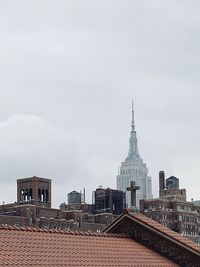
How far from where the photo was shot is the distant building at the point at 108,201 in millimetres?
166625

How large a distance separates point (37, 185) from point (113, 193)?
2677 cm

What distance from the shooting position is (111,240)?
28594mm

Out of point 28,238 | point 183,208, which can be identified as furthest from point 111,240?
point 183,208

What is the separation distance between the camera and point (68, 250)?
25.2 m

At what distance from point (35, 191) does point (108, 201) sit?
24.5m

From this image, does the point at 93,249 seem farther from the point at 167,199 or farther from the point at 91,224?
the point at 167,199

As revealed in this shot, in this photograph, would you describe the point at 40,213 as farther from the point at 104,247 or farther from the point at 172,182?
the point at 104,247

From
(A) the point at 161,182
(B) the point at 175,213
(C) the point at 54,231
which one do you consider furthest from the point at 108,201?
(C) the point at 54,231

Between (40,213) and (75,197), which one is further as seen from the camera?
(75,197)

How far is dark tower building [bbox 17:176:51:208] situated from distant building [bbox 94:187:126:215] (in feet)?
54.4

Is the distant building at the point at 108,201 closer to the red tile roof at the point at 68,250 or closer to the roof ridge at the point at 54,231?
the roof ridge at the point at 54,231

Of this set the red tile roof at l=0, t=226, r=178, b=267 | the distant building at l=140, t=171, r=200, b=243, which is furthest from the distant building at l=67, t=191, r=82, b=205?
the red tile roof at l=0, t=226, r=178, b=267

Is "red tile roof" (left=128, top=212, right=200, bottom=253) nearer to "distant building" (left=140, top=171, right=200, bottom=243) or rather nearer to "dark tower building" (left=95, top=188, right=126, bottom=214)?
"distant building" (left=140, top=171, right=200, bottom=243)

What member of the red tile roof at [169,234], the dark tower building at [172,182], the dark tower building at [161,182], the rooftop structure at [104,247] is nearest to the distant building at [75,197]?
the dark tower building at [161,182]
